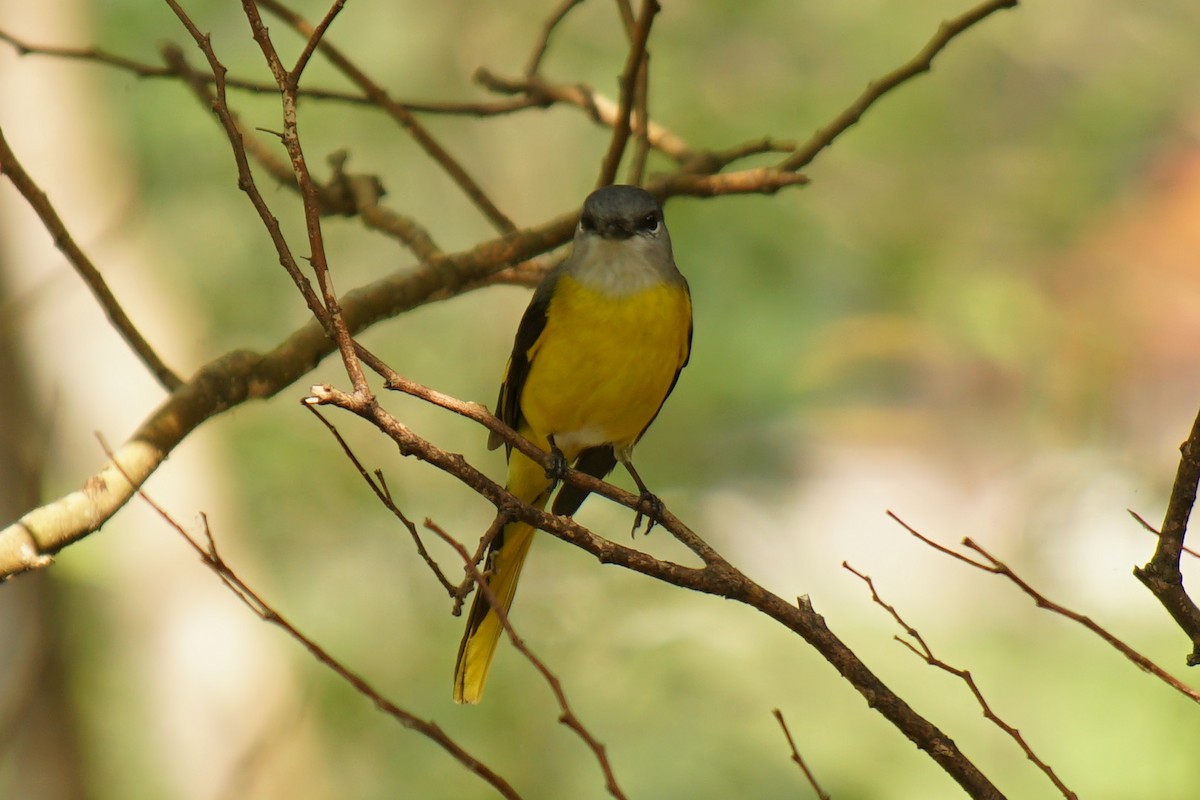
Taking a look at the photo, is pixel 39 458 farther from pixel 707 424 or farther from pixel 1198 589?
pixel 1198 589

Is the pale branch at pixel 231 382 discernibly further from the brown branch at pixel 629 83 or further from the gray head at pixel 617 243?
the brown branch at pixel 629 83

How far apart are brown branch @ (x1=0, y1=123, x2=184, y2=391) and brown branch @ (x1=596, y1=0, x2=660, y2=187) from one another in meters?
1.44

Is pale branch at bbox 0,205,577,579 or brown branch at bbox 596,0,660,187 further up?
brown branch at bbox 596,0,660,187

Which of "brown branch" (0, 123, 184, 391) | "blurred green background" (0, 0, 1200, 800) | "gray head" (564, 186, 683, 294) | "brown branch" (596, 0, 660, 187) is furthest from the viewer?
"blurred green background" (0, 0, 1200, 800)

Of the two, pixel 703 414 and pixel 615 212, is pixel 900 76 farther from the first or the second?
pixel 703 414

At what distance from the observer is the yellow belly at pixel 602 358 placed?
11.6 ft

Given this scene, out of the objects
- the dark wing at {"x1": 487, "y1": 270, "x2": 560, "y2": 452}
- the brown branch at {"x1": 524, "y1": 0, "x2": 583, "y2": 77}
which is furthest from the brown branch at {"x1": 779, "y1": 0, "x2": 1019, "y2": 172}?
the brown branch at {"x1": 524, "y1": 0, "x2": 583, "y2": 77}

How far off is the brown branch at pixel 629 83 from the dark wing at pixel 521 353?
394 mm

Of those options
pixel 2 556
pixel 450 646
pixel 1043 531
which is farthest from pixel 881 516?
pixel 2 556

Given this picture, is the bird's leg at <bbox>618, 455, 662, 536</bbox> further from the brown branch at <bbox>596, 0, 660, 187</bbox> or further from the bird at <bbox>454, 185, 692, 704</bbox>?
the brown branch at <bbox>596, 0, 660, 187</bbox>

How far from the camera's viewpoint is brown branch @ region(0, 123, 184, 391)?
8.64ft

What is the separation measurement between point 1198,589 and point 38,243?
22.0 feet

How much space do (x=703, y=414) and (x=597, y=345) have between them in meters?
4.58

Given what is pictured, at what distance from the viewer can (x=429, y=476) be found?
790 centimetres
